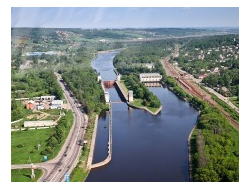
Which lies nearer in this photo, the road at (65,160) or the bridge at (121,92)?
the road at (65,160)

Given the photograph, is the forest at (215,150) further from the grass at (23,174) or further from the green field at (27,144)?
the green field at (27,144)

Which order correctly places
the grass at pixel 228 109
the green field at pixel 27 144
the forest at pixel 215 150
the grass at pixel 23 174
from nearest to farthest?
1. the forest at pixel 215 150
2. the grass at pixel 23 174
3. the green field at pixel 27 144
4. the grass at pixel 228 109

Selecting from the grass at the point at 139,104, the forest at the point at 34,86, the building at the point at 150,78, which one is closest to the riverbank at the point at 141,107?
the grass at the point at 139,104

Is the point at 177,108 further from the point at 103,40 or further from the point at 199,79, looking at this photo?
the point at 103,40

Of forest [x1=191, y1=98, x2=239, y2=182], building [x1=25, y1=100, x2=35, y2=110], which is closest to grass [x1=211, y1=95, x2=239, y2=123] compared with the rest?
forest [x1=191, y1=98, x2=239, y2=182]

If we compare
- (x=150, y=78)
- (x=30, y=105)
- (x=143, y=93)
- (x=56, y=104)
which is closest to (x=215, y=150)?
(x=56, y=104)

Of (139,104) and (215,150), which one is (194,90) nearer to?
(139,104)

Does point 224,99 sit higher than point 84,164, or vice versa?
point 224,99

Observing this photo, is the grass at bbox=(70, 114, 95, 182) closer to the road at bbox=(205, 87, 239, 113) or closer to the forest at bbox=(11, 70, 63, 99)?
the forest at bbox=(11, 70, 63, 99)
